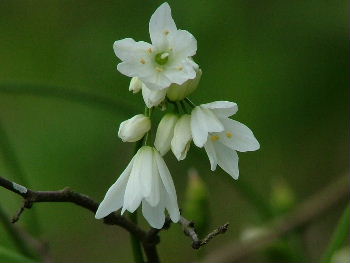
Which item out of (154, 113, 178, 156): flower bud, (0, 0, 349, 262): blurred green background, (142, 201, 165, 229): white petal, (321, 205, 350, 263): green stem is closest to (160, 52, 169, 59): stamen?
(154, 113, 178, 156): flower bud

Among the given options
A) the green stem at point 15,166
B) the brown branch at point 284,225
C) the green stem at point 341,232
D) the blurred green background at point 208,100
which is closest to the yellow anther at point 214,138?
the green stem at point 341,232

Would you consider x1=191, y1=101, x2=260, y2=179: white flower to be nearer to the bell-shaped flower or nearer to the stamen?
the bell-shaped flower

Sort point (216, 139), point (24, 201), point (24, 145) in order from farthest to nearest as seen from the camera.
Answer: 1. point (24, 145)
2. point (216, 139)
3. point (24, 201)

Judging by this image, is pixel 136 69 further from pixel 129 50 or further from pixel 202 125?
pixel 202 125

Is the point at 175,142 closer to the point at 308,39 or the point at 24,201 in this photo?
the point at 24,201

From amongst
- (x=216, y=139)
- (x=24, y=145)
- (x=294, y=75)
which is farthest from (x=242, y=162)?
(x=216, y=139)

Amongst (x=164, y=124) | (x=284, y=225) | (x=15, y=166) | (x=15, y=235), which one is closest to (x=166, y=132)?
(x=164, y=124)

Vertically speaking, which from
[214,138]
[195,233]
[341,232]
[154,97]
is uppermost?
[154,97]
